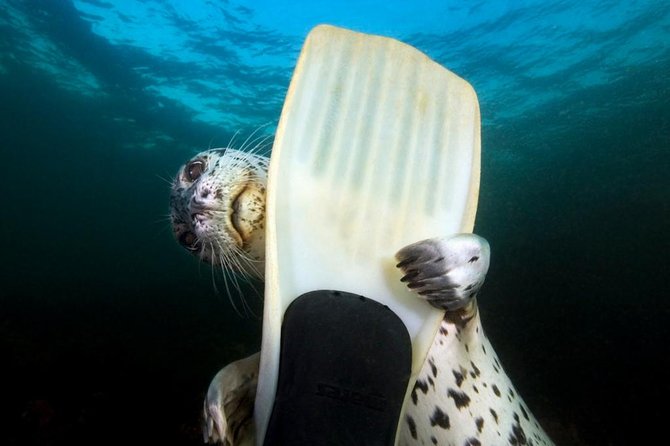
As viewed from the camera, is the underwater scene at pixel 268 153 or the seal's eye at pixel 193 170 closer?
the seal's eye at pixel 193 170

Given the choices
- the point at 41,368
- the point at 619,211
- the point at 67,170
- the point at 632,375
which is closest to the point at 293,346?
the point at 632,375

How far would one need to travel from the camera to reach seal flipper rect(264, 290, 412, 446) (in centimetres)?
148

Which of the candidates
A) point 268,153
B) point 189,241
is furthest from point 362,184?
point 268,153

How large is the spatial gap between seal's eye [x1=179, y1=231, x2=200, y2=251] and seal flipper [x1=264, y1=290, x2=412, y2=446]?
1.23m

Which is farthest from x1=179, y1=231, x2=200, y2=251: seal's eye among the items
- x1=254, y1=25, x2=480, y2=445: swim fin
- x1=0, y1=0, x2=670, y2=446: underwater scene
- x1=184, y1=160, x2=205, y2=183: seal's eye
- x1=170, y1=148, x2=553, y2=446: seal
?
x1=254, y1=25, x2=480, y2=445: swim fin

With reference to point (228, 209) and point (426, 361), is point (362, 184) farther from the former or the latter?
point (426, 361)

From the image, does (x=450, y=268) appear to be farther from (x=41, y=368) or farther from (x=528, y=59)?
(x=528, y=59)

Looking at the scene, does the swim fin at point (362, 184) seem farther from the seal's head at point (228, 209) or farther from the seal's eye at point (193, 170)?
the seal's eye at point (193, 170)

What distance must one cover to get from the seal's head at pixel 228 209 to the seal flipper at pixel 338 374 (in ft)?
2.64

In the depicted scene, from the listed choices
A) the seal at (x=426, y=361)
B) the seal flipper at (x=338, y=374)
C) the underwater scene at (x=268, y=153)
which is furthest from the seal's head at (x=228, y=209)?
the seal flipper at (x=338, y=374)

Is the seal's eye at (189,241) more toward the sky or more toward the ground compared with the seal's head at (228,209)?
more toward the ground

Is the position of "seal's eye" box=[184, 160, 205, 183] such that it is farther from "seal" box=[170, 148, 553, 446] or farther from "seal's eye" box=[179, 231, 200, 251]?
"seal's eye" box=[179, 231, 200, 251]

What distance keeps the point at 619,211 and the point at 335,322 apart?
59.2 feet

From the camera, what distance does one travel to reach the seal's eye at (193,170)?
8.24 feet
